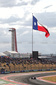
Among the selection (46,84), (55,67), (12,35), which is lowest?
(55,67)

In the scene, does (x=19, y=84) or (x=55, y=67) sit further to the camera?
(x=55, y=67)

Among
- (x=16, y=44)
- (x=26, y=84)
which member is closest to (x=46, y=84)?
(x=26, y=84)

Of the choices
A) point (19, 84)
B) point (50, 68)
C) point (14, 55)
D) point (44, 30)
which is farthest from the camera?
point (14, 55)

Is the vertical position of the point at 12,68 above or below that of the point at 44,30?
below

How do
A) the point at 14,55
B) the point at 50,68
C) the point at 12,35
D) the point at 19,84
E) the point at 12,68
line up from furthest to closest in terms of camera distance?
the point at 12,35, the point at 14,55, the point at 50,68, the point at 12,68, the point at 19,84

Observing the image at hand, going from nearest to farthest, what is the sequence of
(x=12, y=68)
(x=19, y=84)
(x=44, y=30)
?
1. (x=19, y=84)
2. (x=44, y=30)
3. (x=12, y=68)

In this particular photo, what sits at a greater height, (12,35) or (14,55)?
(12,35)

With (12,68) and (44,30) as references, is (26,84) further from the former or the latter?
(12,68)

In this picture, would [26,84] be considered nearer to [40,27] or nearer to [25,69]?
[40,27]

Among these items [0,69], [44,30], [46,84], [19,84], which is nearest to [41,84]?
[46,84]
